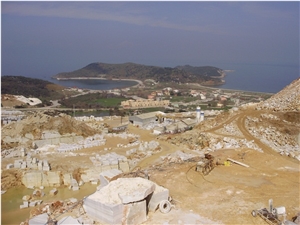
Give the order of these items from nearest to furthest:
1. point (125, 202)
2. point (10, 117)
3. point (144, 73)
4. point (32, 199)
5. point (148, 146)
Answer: point (125, 202)
point (32, 199)
point (148, 146)
point (10, 117)
point (144, 73)

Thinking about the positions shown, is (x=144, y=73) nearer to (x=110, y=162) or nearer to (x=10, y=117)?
(x=10, y=117)

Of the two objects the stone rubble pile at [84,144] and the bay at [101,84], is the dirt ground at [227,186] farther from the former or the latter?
A: the bay at [101,84]

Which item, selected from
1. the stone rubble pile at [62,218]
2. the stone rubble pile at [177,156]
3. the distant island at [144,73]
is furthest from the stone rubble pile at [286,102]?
the distant island at [144,73]

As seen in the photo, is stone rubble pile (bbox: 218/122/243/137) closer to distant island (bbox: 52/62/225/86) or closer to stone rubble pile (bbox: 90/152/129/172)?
stone rubble pile (bbox: 90/152/129/172)

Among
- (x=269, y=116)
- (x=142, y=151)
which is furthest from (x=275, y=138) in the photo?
(x=142, y=151)

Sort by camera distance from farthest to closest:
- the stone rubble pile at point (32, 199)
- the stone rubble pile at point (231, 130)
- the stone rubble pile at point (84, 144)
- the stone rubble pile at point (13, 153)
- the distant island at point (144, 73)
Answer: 1. the distant island at point (144, 73)
2. the stone rubble pile at point (84, 144)
3. the stone rubble pile at point (231, 130)
4. the stone rubble pile at point (13, 153)
5. the stone rubble pile at point (32, 199)

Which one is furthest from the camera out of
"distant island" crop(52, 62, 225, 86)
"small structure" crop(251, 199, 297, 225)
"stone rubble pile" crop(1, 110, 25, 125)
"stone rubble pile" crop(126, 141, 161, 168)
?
"distant island" crop(52, 62, 225, 86)

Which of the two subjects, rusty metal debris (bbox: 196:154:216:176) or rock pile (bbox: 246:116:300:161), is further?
rock pile (bbox: 246:116:300:161)

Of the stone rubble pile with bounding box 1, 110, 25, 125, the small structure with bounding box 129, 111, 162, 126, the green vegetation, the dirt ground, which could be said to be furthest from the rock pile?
the green vegetation

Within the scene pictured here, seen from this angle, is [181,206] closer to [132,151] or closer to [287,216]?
[287,216]

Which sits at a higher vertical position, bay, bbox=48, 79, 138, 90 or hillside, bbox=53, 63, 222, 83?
hillside, bbox=53, 63, 222, 83
